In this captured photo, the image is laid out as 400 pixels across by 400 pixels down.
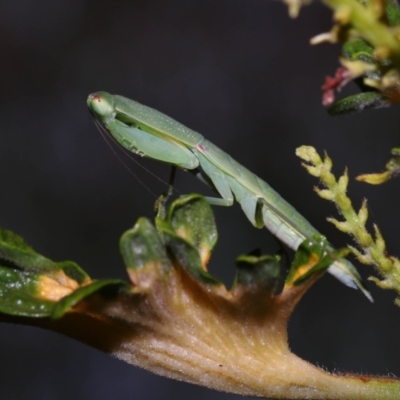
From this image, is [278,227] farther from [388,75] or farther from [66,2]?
[66,2]

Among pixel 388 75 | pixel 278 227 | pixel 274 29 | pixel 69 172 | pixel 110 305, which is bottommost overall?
pixel 69 172

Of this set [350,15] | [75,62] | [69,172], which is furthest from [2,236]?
[75,62]

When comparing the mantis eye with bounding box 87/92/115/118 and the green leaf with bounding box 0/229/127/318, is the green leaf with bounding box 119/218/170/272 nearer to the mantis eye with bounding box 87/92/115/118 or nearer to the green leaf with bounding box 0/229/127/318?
the green leaf with bounding box 0/229/127/318

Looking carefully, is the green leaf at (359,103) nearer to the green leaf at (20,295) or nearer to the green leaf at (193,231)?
the green leaf at (193,231)

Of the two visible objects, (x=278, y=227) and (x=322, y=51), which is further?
(x=322, y=51)

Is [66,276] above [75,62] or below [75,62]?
below

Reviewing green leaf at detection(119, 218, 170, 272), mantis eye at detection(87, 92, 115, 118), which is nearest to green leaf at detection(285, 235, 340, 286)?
green leaf at detection(119, 218, 170, 272)

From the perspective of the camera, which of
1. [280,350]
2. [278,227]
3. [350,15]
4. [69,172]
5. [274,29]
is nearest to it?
[350,15]
